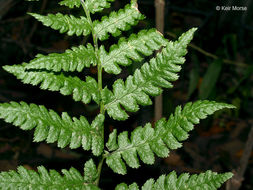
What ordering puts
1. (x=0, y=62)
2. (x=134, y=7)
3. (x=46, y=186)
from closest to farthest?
1. (x=46, y=186)
2. (x=134, y=7)
3. (x=0, y=62)

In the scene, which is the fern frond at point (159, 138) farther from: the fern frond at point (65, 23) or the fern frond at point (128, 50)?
the fern frond at point (65, 23)

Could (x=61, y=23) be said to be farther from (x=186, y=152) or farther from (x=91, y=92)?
(x=186, y=152)

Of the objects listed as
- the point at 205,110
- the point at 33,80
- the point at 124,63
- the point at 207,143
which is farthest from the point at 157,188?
the point at 207,143

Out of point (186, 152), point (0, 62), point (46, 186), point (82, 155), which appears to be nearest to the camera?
point (46, 186)

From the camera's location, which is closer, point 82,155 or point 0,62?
point 82,155

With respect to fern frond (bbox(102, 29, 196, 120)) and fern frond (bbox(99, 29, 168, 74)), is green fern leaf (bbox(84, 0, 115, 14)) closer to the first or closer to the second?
fern frond (bbox(99, 29, 168, 74))

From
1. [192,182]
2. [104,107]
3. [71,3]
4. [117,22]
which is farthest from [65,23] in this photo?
[192,182]

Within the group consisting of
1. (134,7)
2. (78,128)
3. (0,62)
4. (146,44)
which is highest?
(134,7)

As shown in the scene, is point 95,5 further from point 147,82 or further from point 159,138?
point 159,138
